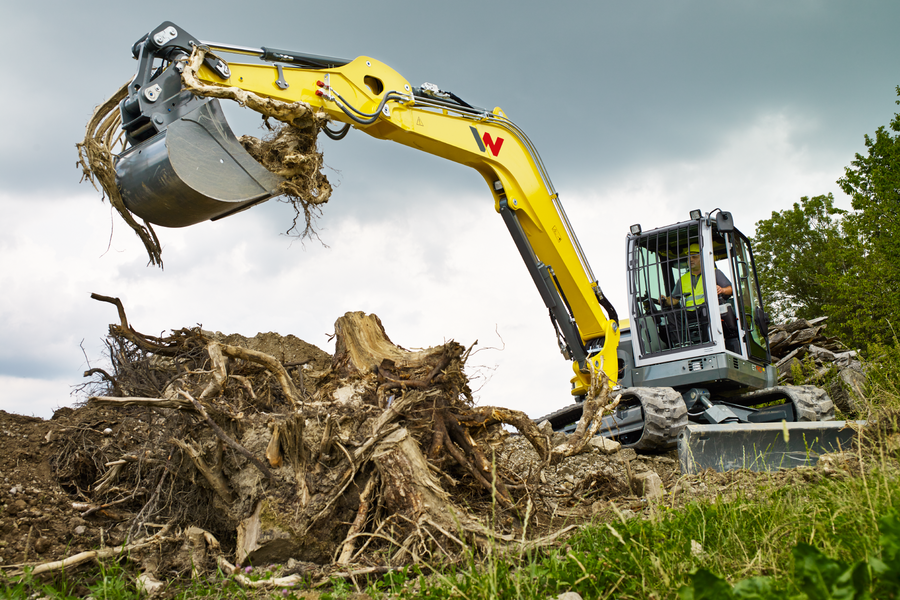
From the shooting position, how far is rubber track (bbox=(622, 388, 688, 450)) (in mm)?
7207

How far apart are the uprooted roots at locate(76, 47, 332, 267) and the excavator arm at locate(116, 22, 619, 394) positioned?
106 millimetres

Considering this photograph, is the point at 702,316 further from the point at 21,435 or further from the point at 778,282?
the point at 778,282

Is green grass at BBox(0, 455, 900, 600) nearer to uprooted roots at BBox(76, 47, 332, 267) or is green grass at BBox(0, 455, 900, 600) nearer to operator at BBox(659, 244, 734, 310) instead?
uprooted roots at BBox(76, 47, 332, 267)

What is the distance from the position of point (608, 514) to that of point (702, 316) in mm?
4198

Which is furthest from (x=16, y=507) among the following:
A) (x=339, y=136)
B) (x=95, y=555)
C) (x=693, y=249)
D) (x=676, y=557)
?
(x=693, y=249)

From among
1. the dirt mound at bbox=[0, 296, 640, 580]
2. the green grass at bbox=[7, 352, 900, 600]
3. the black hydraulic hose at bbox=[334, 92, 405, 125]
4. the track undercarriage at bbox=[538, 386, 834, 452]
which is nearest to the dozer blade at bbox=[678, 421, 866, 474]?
the dirt mound at bbox=[0, 296, 640, 580]

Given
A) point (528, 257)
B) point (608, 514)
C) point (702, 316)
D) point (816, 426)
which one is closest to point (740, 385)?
point (702, 316)

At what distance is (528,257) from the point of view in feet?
24.3

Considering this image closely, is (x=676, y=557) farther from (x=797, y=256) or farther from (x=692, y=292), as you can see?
(x=797, y=256)

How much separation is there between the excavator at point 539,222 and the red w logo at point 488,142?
2cm

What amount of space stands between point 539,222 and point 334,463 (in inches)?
164

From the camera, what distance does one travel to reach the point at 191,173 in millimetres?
4828

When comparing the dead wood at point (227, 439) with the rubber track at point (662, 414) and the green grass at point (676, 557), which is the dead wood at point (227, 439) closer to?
the green grass at point (676, 557)

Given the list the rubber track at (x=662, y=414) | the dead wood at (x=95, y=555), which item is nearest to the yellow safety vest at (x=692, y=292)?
the rubber track at (x=662, y=414)
